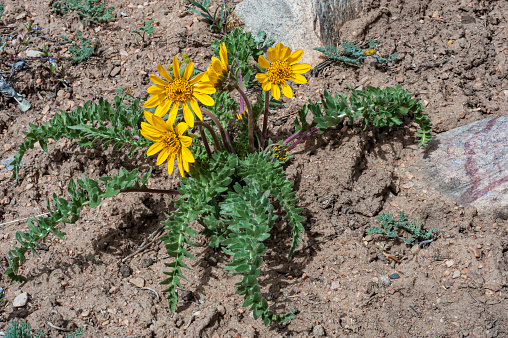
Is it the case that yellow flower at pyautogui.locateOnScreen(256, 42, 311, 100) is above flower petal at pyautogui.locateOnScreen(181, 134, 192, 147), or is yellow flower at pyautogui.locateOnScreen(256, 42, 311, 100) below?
above

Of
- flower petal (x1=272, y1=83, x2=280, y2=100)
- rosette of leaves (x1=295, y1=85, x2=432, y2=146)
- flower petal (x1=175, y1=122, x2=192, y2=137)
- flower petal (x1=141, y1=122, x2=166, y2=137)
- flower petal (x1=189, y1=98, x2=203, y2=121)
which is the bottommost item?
rosette of leaves (x1=295, y1=85, x2=432, y2=146)

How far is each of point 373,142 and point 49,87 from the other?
328 cm

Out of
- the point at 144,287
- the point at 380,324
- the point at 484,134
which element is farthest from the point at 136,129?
the point at 484,134

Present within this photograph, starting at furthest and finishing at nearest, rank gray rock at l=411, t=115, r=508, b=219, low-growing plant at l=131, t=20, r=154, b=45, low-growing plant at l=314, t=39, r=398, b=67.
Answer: low-growing plant at l=131, t=20, r=154, b=45 < low-growing plant at l=314, t=39, r=398, b=67 < gray rock at l=411, t=115, r=508, b=219

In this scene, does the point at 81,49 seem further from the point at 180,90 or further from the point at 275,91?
the point at 275,91

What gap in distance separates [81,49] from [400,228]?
3.65 metres

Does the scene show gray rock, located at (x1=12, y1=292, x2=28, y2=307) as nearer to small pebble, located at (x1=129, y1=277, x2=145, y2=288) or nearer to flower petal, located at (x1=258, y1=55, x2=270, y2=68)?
small pebble, located at (x1=129, y1=277, x2=145, y2=288)

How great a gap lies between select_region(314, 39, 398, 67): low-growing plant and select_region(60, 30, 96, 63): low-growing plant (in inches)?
94.9

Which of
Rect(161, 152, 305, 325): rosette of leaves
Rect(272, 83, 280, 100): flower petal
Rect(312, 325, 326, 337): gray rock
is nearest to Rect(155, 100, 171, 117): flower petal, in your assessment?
Rect(161, 152, 305, 325): rosette of leaves

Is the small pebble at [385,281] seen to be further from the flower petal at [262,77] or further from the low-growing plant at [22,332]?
the low-growing plant at [22,332]

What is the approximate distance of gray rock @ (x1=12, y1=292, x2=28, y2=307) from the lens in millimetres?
3064

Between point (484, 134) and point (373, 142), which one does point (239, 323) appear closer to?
point (373, 142)

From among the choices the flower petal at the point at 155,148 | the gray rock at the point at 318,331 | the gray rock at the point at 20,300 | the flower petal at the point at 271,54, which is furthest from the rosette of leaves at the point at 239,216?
the gray rock at the point at 20,300

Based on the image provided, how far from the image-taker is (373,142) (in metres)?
3.93
